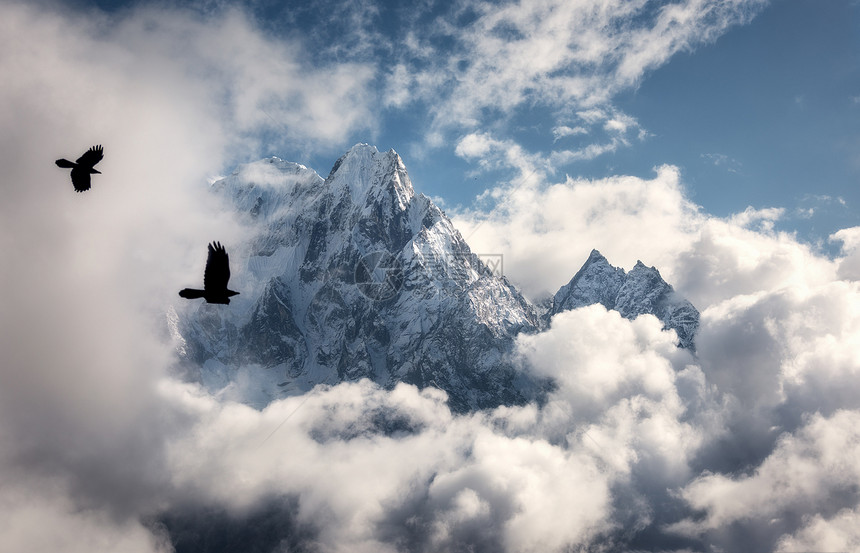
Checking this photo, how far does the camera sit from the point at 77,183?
34281 mm

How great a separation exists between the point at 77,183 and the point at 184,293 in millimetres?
17896

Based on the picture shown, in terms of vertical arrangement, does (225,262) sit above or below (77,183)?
below

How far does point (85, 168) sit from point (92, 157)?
2.68ft

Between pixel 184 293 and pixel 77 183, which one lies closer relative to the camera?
pixel 184 293

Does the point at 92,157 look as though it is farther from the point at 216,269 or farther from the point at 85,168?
the point at 216,269

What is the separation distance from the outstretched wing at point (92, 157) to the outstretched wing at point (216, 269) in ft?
52.3

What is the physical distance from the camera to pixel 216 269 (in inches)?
920

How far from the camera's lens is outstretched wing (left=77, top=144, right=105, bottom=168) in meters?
33.9

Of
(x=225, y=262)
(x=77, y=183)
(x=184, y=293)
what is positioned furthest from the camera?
(x=77, y=183)

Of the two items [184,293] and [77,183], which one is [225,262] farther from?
[77,183]

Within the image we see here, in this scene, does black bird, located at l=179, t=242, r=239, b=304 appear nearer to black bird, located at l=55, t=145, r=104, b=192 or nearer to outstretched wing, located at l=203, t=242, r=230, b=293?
outstretched wing, located at l=203, t=242, r=230, b=293

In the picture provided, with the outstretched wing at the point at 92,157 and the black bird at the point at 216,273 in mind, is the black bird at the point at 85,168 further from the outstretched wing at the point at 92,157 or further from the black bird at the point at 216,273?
the black bird at the point at 216,273

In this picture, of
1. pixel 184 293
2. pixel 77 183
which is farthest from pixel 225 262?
pixel 77 183

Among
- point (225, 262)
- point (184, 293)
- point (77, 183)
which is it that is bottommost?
point (184, 293)
